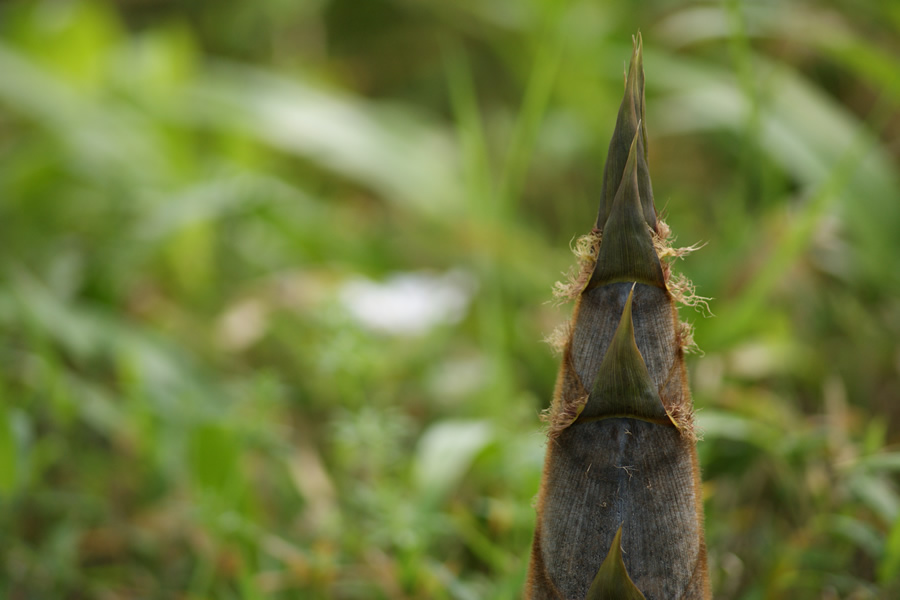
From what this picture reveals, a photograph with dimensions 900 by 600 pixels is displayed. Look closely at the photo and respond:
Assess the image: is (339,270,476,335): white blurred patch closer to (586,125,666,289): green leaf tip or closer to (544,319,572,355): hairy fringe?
(544,319,572,355): hairy fringe

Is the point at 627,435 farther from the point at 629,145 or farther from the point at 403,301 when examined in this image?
the point at 403,301

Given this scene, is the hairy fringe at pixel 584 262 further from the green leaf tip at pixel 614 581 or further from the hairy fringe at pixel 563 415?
the green leaf tip at pixel 614 581

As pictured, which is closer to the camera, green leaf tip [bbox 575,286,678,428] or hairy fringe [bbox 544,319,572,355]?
green leaf tip [bbox 575,286,678,428]

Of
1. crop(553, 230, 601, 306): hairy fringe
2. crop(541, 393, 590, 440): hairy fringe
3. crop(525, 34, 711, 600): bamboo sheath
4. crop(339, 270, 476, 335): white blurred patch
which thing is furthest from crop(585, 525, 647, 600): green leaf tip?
crop(339, 270, 476, 335): white blurred patch

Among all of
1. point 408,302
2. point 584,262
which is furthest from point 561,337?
point 408,302

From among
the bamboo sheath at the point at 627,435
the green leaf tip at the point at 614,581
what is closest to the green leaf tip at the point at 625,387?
the bamboo sheath at the point at 627,435

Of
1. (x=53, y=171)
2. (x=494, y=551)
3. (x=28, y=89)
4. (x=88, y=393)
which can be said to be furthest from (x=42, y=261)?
(x=494, y=551)
